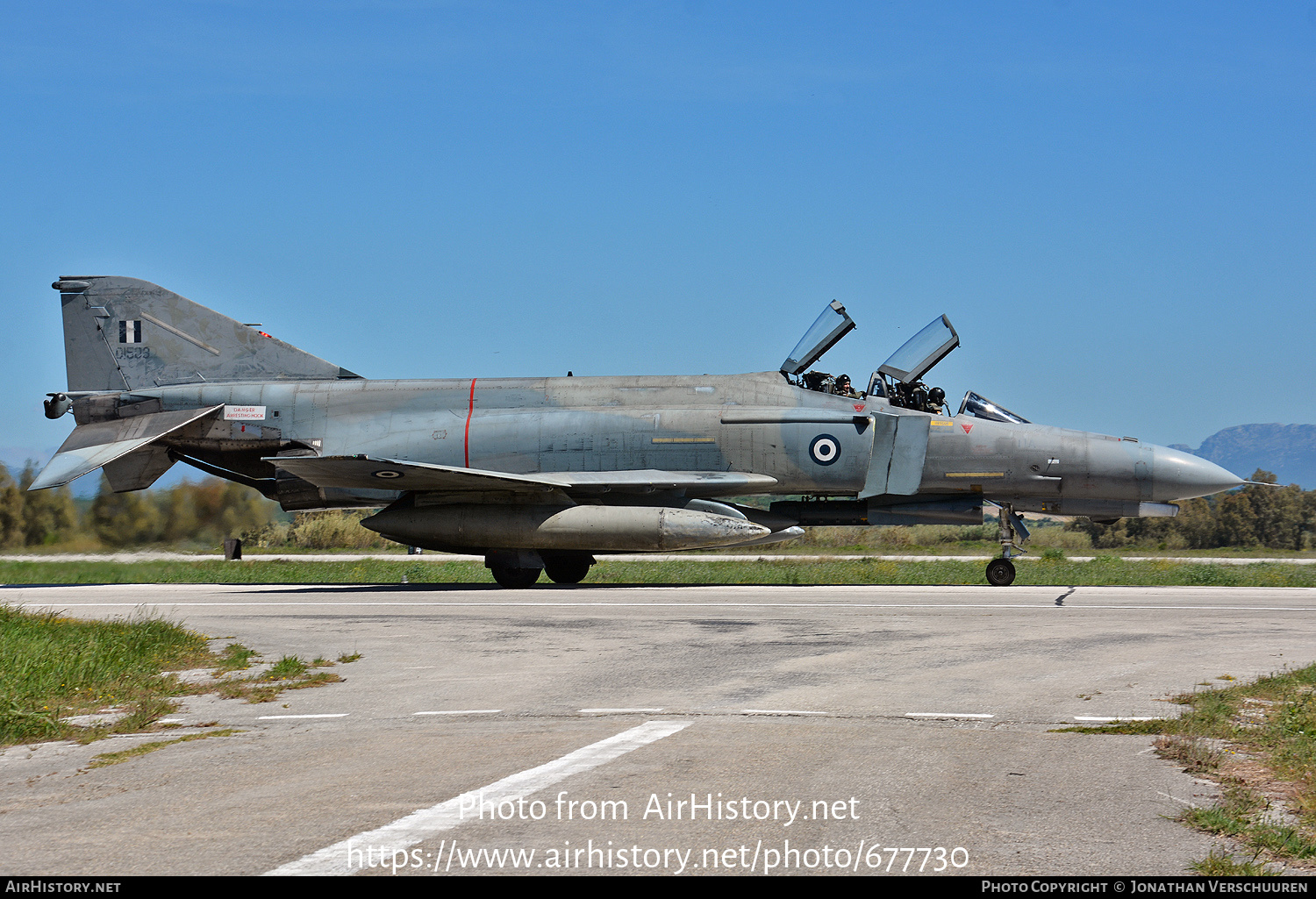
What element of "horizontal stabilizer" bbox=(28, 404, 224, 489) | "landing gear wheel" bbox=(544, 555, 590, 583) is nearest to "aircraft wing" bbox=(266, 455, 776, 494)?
"landing gear wheel" bbox=(544, 555, 590, 583)

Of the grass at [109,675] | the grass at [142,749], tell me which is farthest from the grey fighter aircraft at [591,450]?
the grass at [142,749]

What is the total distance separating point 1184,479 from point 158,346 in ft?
63.9

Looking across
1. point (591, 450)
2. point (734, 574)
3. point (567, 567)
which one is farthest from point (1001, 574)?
A: point (567, 567)

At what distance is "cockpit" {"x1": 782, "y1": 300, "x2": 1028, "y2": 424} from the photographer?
65.6 ft

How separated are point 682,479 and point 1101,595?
23.2 ft

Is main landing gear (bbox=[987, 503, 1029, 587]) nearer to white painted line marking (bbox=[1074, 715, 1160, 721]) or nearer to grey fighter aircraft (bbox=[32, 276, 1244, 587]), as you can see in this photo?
grey fighter aircraft (bbox=[32, 276, 1244, 587])

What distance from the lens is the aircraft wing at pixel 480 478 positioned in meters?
18.8

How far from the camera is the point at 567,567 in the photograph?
2133 centimetres

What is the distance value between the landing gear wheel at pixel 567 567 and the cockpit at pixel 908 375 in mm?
5347

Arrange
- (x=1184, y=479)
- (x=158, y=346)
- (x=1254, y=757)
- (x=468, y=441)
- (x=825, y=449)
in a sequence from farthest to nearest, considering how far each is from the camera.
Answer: (x=158, y=346), (x=468, y=441), (x=825, y=449), (x=1184, y=479), (x=1254, y=757)

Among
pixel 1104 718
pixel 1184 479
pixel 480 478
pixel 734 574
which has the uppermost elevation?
pixel 480 478

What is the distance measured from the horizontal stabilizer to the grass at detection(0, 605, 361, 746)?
878cm

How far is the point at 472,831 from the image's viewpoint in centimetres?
448

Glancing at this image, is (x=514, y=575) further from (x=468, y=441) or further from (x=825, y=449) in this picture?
(x=825, y=449)
